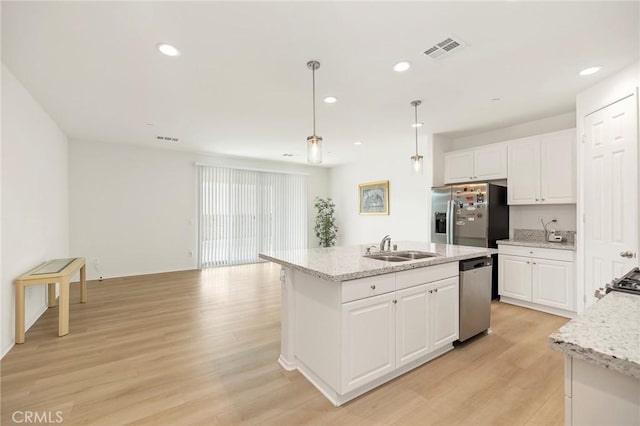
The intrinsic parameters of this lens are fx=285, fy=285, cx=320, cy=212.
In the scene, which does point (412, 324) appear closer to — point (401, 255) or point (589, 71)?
point (401, 255)

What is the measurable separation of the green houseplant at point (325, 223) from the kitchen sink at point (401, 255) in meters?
4.95

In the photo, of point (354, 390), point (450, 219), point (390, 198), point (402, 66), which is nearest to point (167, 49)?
point (402, 66)

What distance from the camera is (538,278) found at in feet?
12.1

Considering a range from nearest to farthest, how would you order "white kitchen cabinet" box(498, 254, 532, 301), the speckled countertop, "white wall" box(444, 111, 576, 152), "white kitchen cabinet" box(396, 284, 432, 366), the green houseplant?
1. "white kitchen cabinet" box(396, 284, 432, 366)
2. the speckled countertop
3. "white kitchen cabinet" box(498, 254, 532, 301)
4. "white wall" box(444, 111, 576, 152)
5. the green houseplant

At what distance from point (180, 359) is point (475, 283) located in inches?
113

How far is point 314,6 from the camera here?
183cm

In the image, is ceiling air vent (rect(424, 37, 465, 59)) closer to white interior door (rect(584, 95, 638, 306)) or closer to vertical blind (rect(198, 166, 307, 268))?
white interior door (rect(584, 95, 638, 306))

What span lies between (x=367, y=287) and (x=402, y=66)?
1998mm

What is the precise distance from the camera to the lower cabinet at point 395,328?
6.30ft

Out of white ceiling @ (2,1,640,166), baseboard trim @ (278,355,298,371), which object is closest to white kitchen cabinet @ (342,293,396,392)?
baseboard trim @ (278,355,298,371)

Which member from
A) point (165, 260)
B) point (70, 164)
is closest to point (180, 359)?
point (165, 260)

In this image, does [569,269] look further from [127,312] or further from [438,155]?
[127,312]

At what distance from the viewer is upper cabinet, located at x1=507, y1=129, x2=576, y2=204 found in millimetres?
3590

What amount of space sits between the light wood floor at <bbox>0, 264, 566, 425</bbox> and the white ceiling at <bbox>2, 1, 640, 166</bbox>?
2.62m
